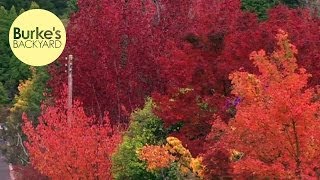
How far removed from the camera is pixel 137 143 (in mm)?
22141

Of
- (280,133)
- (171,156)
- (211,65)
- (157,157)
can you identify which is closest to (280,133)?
(280,133)

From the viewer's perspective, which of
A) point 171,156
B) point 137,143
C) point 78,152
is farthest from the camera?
point 78,152

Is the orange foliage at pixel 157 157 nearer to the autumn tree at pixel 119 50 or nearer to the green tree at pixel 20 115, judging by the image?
the autumn tree at pixel 119 50

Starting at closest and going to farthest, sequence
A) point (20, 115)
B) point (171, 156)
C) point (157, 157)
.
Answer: point (171, 156) < point (157, 157) < point (20, 115)

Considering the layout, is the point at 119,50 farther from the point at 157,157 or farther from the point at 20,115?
the point at 20,115

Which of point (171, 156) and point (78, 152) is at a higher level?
point (78, 152)

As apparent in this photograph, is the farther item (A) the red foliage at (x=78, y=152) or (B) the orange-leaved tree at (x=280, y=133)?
(A) the red foliage at (x=78, y=152)

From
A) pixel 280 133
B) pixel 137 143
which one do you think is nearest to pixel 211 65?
pixel 137 143

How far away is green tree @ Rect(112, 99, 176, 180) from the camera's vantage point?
22.2 m

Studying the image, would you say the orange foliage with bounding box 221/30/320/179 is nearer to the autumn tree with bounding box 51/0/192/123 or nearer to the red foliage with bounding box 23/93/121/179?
the red foliage with bounding box 23/93/121/179

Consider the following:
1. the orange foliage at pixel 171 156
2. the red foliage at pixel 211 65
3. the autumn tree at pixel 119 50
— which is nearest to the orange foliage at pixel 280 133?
the orange foliage at pixel 171 156

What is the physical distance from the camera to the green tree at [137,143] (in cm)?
2217

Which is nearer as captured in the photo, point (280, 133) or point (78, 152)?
point (280, 133)

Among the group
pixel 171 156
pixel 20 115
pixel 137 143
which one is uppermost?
pixel 20 115
